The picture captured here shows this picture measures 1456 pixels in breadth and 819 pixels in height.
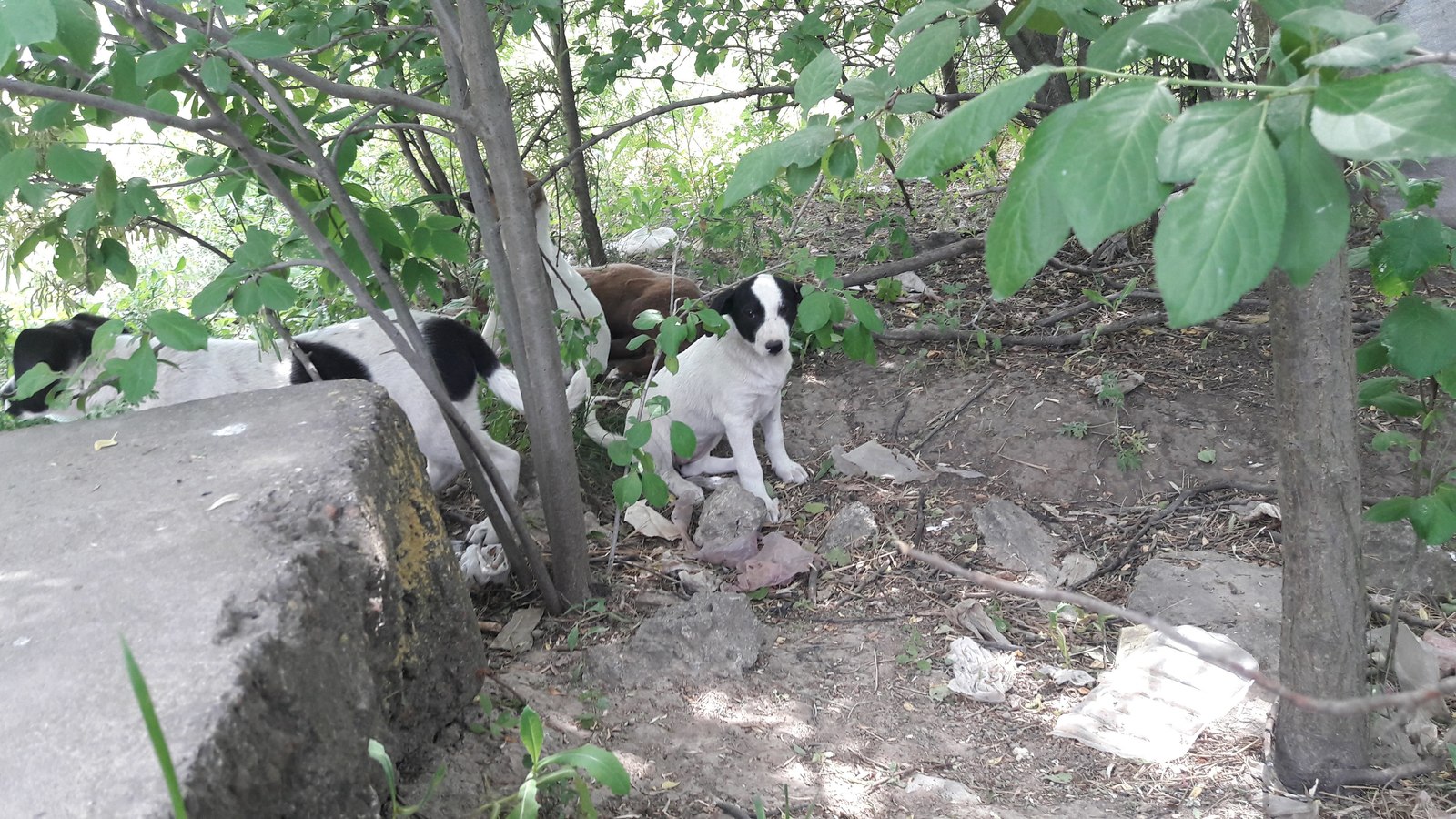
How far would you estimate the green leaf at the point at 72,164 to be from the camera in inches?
85.4

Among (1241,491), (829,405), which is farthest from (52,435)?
(1241,491)

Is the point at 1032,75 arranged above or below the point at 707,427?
above

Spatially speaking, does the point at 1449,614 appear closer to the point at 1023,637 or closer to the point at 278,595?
the point at 1023,637

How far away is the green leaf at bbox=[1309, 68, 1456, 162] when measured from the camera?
2.81 ft

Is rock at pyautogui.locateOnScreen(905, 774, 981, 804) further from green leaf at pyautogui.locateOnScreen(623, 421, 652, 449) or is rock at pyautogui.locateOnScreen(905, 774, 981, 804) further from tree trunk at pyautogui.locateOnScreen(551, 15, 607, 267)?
tree trunk at pyautogui.locateOnScreen(551, 15, 607, 267)

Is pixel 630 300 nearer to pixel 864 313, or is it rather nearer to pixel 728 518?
pixel 728 518

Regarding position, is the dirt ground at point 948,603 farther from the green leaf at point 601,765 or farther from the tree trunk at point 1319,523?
the green leaf at point 601,765

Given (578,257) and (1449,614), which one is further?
(578,257)

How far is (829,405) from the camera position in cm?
464

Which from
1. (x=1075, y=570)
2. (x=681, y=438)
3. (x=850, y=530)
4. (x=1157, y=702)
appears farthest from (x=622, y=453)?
(x=1157, y=702)

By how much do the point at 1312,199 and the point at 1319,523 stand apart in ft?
4.72

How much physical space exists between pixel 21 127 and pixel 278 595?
5.57ft

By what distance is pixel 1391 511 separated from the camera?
218cm

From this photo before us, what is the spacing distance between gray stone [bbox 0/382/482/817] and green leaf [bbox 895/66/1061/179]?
118 cm
